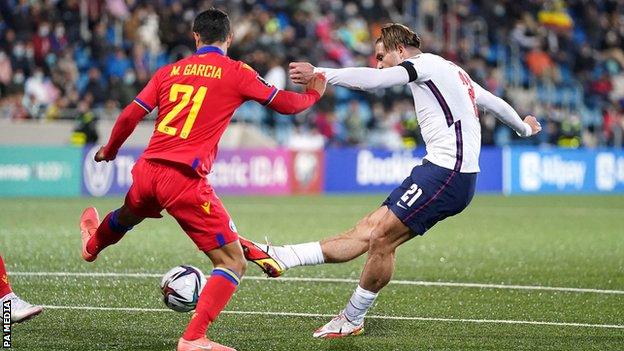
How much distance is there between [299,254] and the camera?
7.91m

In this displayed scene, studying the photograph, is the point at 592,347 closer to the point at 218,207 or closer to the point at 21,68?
the point at 218,207

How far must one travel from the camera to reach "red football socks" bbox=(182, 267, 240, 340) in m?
6.67

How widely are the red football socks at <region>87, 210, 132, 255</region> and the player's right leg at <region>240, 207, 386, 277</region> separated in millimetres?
845

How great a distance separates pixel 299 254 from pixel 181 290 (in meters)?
1.04

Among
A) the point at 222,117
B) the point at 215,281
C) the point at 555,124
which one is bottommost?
the point at 555,124

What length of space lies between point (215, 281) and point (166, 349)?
1.89 ft

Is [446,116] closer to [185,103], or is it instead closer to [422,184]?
[422,184]

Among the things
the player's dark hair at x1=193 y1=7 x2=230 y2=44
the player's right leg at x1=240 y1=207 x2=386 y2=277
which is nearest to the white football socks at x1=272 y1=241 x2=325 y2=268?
the player's right leg at x1=240 y1=207 x2=386 y2=277

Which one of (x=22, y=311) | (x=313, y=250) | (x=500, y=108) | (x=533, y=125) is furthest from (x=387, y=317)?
(x=22, y=311)

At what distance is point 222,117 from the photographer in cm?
691

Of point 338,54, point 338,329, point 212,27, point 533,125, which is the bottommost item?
point 338,329

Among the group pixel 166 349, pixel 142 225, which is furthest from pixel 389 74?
pixel 142 225

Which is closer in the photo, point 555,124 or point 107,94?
point 107,94

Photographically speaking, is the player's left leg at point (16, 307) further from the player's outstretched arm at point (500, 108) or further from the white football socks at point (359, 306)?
the player's outstretched arm at point (500, 108)
